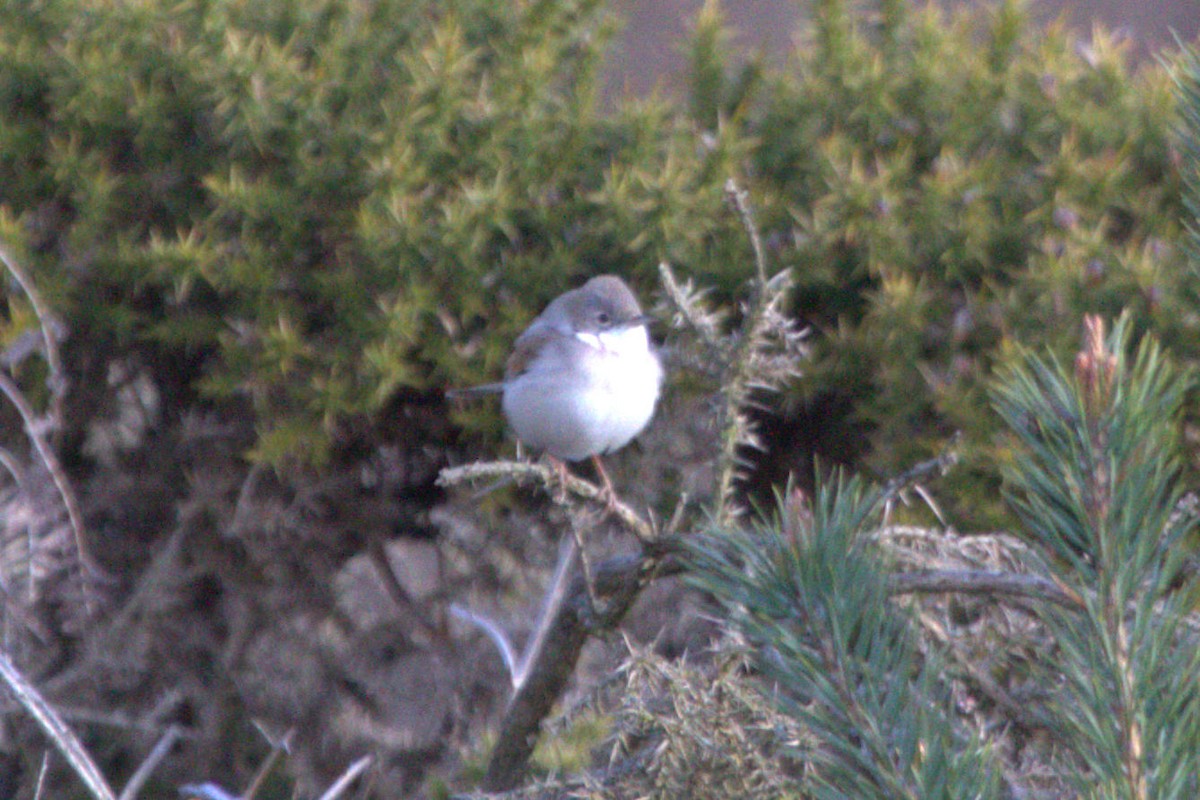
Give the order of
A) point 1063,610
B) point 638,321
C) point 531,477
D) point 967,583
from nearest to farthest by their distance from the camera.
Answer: point 1063,610, point 967,583, point 531,477, point 638,321

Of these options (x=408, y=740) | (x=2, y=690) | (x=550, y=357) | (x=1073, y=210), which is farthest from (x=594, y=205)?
(x=2, y=690)

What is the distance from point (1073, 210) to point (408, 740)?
207 centimetres

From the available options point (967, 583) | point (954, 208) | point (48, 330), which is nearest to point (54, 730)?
point (48, 330)

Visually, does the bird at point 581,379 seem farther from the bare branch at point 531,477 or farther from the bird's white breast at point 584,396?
the bare branch at point 531,477

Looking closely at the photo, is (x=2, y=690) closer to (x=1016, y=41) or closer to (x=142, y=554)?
(x=142, y=554)

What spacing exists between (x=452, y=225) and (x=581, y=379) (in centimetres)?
48

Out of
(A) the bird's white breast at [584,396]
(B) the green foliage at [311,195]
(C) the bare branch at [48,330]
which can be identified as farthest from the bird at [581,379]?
(C) the bare branch at [48,330]

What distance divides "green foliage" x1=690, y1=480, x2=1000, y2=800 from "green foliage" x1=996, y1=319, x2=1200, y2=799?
0.10m

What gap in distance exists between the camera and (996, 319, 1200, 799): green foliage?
39.2 inches

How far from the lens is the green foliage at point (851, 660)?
1.04m

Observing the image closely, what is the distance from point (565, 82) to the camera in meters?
3.52

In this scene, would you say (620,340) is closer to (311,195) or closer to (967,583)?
(311,195)

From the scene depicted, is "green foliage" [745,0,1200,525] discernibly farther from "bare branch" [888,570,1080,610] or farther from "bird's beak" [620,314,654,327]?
"bare branch" [888,570,1080,610]

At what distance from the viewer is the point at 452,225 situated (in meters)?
3.08
